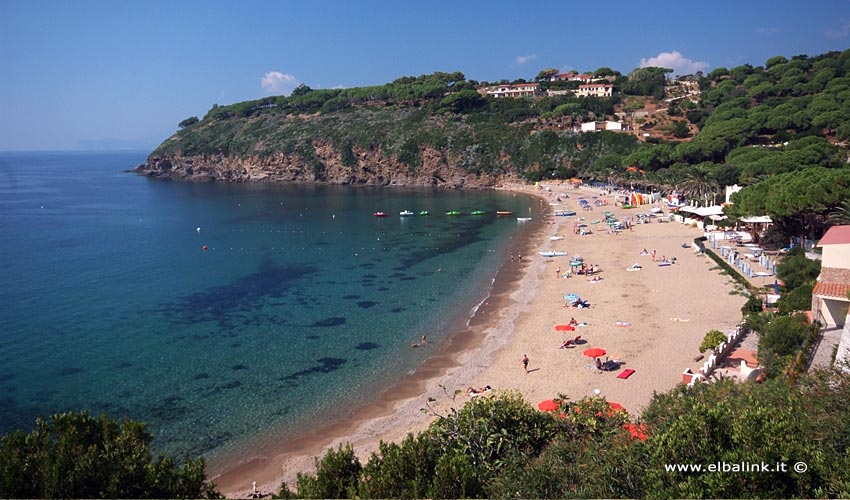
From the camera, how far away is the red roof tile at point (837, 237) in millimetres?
21594

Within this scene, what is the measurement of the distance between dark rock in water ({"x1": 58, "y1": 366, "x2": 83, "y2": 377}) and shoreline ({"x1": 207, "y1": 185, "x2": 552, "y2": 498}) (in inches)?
429

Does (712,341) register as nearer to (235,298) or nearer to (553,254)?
(553,254)

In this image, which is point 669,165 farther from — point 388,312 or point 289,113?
point 289,113

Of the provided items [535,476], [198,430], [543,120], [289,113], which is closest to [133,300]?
[198,430]

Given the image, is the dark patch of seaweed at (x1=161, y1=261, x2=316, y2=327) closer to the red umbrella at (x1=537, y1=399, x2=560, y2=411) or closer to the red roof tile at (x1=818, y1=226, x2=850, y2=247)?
the red umbrella at (x1=537, y1=399, x2=560, y2=411)

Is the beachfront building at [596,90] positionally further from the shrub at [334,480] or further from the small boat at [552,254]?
the shrub at [334,480]

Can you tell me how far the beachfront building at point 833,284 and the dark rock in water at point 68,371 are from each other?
29.6 meters

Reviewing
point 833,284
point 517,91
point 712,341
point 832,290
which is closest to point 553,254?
point 712,341

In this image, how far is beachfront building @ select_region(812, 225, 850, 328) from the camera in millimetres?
20359

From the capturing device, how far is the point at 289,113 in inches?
5325

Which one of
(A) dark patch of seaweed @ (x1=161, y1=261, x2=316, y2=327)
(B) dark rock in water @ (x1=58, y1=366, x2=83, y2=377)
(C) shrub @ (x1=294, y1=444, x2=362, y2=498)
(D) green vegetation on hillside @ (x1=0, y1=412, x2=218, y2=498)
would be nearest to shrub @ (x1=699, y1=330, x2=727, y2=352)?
(C) shrub @ (x1=294, y1=444, x2=362, y2=498)

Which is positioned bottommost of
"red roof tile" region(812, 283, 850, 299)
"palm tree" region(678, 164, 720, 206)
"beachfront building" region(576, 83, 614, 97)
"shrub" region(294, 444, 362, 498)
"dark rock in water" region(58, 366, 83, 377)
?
"dark rock in water" region(58, 366, 83, 377)

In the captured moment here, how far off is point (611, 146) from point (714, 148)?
21.7 meters

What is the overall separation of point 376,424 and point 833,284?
17.4 m
